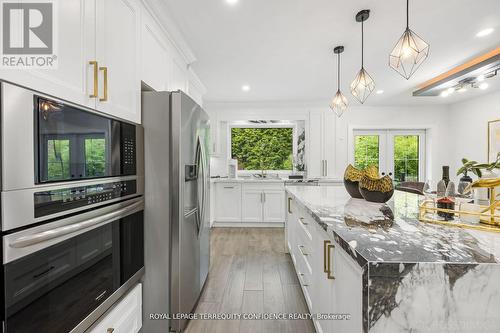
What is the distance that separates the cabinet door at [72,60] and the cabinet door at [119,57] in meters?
0.06

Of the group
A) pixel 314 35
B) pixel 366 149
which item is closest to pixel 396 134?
pixel 366 149

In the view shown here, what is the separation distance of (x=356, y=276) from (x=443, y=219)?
27.8 inches

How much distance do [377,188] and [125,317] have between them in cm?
176

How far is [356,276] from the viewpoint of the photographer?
2.74 feet

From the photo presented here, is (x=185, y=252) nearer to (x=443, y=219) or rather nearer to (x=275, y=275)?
(x=275, y=275)

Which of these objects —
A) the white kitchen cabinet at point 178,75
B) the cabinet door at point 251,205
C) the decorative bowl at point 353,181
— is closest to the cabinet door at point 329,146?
the cabinet door at point 251,205

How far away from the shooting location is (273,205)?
464cm

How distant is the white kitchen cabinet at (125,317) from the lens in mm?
1173

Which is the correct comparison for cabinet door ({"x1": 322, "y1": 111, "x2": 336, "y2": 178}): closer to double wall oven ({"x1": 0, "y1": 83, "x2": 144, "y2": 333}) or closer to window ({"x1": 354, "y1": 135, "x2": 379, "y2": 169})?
window ({"x1": 354, "y1": 135, "x2": 379, "y2": 169})

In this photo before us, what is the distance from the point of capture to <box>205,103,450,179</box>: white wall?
16.3 ft

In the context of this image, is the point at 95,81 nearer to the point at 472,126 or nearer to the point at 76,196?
the point at 76,196

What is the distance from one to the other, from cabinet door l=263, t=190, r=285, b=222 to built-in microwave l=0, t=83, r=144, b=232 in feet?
11.5

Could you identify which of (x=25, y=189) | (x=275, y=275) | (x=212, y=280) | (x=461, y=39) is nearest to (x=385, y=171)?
(x=461, y=39)

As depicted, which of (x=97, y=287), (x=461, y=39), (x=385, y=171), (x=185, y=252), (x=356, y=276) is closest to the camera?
(x=356, y=276)
